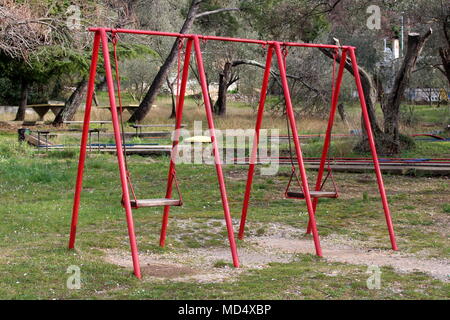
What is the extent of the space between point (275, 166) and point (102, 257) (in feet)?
26.9

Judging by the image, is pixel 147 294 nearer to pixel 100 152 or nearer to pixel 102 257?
pixel 102 257

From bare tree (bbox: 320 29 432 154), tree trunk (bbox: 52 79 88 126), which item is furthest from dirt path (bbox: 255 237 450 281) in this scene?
tree trunk (bbox: 52 79 88 126)

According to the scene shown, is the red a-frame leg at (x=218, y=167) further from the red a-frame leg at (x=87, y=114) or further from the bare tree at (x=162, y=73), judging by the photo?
the bare tree at (x=162, y=73)

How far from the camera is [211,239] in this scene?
8.77m

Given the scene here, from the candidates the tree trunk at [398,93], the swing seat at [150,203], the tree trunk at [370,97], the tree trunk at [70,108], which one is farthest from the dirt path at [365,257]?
the tree trunk at [70,108]

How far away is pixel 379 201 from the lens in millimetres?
11438

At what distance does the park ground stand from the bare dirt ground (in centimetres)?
1

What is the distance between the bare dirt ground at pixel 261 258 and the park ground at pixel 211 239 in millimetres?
12

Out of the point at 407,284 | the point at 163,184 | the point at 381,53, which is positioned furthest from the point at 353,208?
the point at 381,53

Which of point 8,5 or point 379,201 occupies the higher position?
point 8,5

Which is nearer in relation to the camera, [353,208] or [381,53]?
[353,208]

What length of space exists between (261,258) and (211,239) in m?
1.16

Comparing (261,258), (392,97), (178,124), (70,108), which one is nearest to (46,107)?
(70,108)

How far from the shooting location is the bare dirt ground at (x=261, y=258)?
6.75 m
